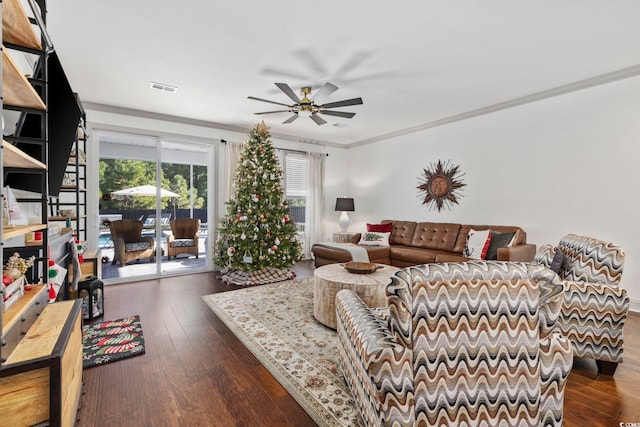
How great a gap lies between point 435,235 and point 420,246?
1.03 feet

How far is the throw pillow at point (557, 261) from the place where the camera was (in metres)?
2.46

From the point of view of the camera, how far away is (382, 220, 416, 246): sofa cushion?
5.44m

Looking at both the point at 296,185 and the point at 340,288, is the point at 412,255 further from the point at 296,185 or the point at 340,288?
the point at 296,185

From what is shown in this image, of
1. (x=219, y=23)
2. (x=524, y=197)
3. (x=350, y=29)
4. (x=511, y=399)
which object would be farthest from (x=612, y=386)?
(x=219, y=23)

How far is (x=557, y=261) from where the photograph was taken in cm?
247

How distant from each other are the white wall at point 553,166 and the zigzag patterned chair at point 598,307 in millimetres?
1733

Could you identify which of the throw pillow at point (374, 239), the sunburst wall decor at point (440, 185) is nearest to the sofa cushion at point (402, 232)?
the throw pillow at point (374, 239)

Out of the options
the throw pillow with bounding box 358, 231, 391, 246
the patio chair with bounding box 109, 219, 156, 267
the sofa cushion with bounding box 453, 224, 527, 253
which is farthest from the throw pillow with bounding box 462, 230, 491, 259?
the patio chair with bounding box 109, 219, 156, 267

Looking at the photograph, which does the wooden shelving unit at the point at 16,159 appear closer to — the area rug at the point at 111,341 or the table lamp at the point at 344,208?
the area rug at the point at 111,341

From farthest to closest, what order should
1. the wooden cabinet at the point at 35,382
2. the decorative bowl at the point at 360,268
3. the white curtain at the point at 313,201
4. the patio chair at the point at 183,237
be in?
the white curtain at the point at 313,201 → the patio chair at the point at 183,237 → the decorative bowl at the point at 360,268 → the wooden cabinet at the point at 35,382

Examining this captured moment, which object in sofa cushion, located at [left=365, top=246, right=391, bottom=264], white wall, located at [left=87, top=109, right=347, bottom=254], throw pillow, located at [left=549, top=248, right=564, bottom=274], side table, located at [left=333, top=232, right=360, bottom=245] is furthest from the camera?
side table, located at [left=333, top=232, right=360, bottom=245]

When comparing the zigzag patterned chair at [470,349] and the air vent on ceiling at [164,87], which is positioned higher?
the air vent on ceiling at [164,87]

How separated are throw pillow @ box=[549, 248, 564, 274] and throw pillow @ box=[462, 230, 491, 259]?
1605 mm

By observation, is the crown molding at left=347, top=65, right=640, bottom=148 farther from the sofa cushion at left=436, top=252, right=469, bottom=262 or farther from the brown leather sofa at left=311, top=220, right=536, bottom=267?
the sofa cushion at left=436, top=252, right=469, bottom=262
